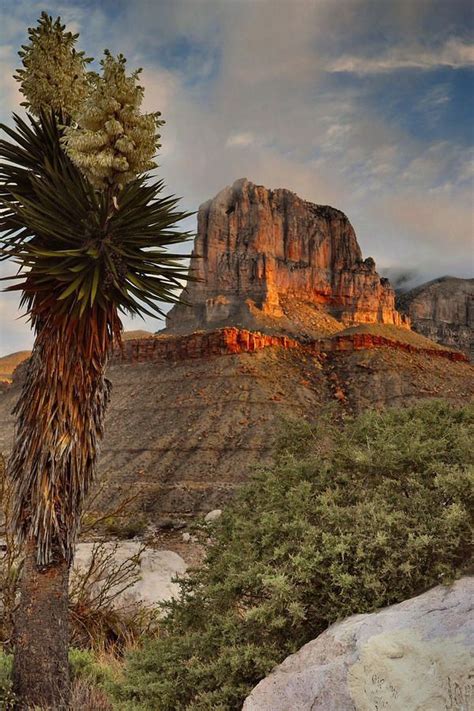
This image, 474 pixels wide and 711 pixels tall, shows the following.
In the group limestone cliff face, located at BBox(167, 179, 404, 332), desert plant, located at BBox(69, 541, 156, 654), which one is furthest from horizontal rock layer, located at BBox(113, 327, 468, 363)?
desert plant, located at BBox(69, 541, 156, 654)

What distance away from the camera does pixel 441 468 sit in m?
4.67

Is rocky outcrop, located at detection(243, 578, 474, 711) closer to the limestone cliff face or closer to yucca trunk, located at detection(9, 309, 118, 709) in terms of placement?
yucca trunk, located at detection(9, 309, 118, 709)

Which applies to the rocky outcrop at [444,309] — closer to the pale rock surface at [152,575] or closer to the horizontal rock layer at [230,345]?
the horizontal rock layer at [230,345]

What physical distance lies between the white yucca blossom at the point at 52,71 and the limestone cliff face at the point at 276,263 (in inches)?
3064

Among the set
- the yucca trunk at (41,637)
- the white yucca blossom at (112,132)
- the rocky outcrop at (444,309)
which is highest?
the rocky outcrop at (444,309)

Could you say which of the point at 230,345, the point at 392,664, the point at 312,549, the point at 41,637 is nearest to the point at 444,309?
the point at 230,345

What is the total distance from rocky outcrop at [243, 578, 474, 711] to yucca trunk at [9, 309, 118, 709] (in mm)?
4008

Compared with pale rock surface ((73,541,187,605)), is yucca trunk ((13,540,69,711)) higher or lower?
higher

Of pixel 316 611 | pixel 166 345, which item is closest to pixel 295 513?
pixel 316 611

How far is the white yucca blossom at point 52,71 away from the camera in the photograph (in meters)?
7.67

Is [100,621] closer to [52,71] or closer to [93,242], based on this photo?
[93,242]

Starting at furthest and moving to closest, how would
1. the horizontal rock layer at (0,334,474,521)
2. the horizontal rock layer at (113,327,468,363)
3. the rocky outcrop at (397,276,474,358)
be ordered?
the rocky outcrop at (397,276,474,358) < the horizontal rock layer at (113,327,468,363) < the horizontal rock layer at (0,334,474,521)

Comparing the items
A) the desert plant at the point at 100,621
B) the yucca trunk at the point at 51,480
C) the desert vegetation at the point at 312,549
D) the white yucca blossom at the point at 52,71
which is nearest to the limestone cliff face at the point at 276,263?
the desert plant at the point at 100,621

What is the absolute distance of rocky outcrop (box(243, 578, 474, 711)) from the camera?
10.4 feet
